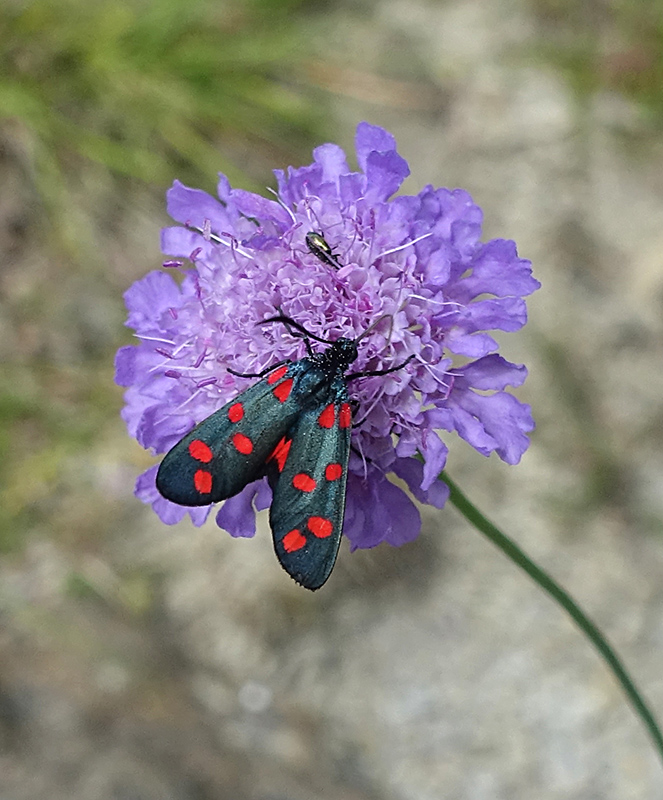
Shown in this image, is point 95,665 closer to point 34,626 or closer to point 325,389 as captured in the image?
point 34,626

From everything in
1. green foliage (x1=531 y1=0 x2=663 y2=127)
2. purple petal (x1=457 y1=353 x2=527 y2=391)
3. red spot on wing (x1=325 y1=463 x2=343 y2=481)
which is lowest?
red spot on wing (x1=325 y1=463 x2=343 y2=481)

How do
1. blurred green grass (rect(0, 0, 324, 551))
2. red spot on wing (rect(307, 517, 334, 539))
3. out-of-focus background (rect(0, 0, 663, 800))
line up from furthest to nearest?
blurred green grass (rect(0, 0, 324, 551)) < out-of-focus background (rect(0, 0, 663, 800)) < red spot on wing (rect(307, 517, 334, 539))

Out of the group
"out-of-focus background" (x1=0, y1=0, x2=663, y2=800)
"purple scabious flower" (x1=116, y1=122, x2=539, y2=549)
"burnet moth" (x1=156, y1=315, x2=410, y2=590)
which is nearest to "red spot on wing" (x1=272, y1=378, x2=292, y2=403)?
"burnet moth" (x1=156, y1=315, x2=410, y2=590)

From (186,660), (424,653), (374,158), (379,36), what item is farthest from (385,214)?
(379,36)

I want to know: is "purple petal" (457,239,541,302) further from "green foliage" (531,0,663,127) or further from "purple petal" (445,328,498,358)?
"green foliage" (531,0,663,127)

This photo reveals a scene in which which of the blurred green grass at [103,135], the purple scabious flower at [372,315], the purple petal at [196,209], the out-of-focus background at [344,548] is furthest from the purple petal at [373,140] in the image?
the blurred green grass at [103,135]

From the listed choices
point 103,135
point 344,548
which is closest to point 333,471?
point 344,548

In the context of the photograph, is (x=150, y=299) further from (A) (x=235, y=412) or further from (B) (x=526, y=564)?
(B) (x=526, y=564)
